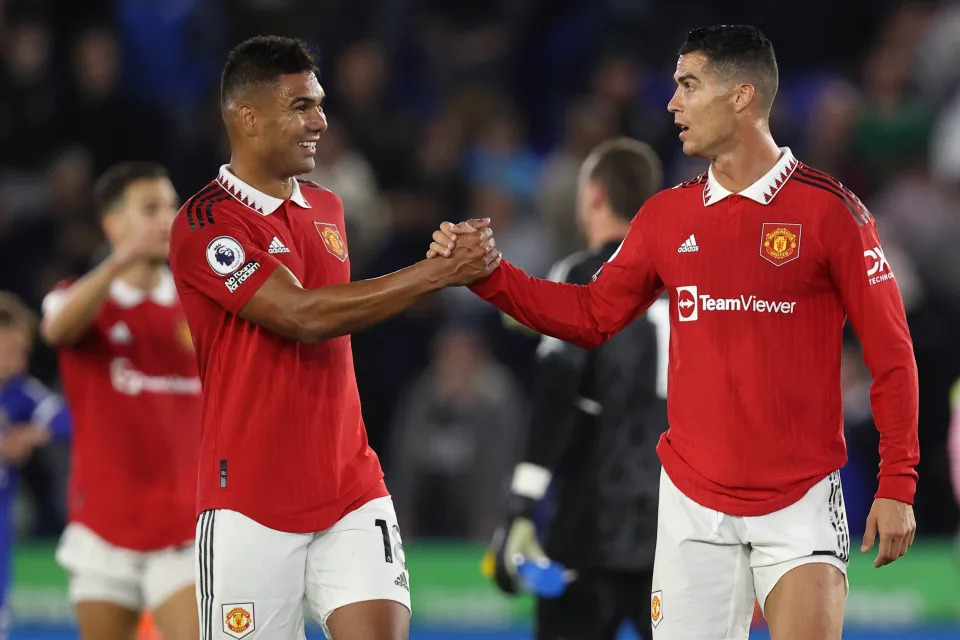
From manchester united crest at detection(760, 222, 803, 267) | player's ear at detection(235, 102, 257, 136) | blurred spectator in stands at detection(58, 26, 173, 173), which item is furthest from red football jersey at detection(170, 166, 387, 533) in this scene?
blurred spectator in stands at detection(58, 26, 173, 173)

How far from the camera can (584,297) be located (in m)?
5.32

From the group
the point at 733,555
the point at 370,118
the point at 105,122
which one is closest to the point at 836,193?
the point at 733,555

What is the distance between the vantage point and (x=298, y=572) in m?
4.91

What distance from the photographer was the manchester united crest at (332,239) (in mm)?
5234

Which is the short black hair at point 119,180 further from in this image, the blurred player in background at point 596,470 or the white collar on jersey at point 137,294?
the blurred player in background at point 596,470

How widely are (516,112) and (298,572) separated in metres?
9.29

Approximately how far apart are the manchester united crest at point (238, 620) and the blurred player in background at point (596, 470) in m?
1.66

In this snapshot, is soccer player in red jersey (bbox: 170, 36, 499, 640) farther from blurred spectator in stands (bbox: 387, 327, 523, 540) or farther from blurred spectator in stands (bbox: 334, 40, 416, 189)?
blurred spectator in stands (bbox: 334, 40, 416, 189)

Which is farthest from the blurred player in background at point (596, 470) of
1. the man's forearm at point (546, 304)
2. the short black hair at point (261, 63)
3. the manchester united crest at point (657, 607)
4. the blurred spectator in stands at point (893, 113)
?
the blurred spectator in stands at point (893, 113)

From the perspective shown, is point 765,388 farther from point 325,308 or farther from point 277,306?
point 277,306

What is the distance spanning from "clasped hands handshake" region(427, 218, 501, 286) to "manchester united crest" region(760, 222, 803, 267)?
95 centimetres

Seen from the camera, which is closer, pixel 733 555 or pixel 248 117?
pixel 733 555

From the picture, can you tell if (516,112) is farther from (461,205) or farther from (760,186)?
(760,186)

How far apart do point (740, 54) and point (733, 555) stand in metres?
1.67
